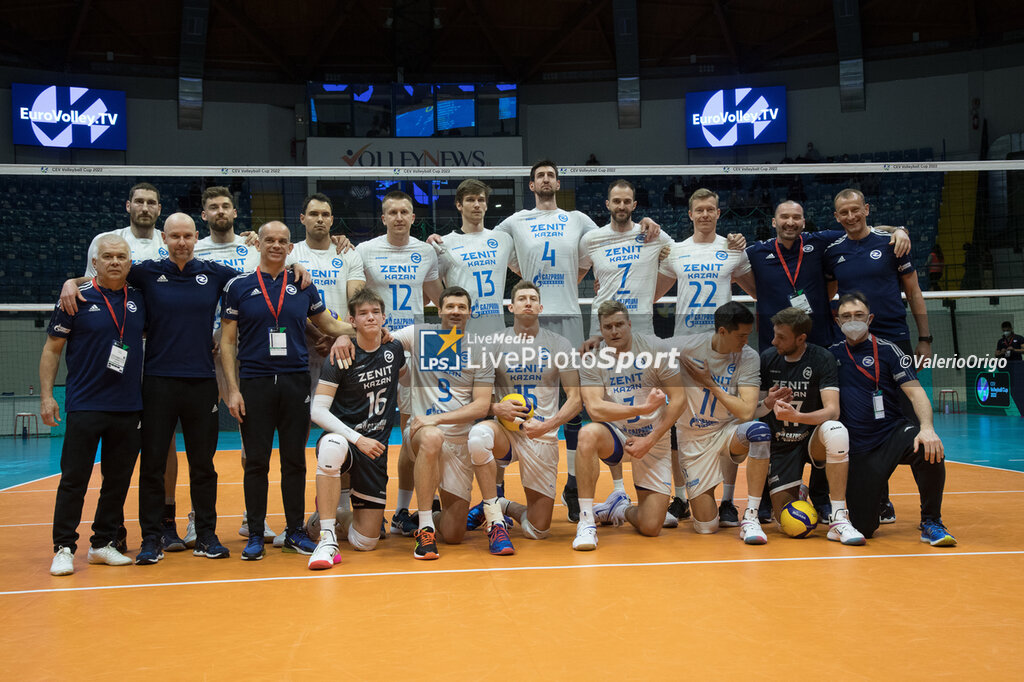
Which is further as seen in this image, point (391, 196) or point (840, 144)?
point (840, 144)

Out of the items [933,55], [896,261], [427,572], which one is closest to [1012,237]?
[933,55]

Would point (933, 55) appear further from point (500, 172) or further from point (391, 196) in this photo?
point (391, 196)

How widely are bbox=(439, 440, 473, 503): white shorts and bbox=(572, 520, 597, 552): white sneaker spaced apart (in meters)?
0.86

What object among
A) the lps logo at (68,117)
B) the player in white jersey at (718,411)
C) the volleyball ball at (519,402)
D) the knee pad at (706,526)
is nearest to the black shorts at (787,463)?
the player in white jersey at (718,411)

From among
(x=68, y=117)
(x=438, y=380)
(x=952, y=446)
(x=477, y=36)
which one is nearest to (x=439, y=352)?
(x=438, y=380)

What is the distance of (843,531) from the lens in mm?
5508

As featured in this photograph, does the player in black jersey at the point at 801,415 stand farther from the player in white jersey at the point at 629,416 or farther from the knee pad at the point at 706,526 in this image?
the player in white jersey at the point at 629,416

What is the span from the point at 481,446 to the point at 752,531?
201cm

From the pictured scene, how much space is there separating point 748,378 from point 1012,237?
714 inches

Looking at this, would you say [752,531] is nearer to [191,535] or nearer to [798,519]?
[798,519]

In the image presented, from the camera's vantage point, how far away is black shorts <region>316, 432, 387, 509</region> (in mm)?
5543

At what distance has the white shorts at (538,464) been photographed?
18.9ft

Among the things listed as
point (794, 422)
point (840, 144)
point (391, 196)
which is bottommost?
point (794, 422)

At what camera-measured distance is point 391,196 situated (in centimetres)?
663
